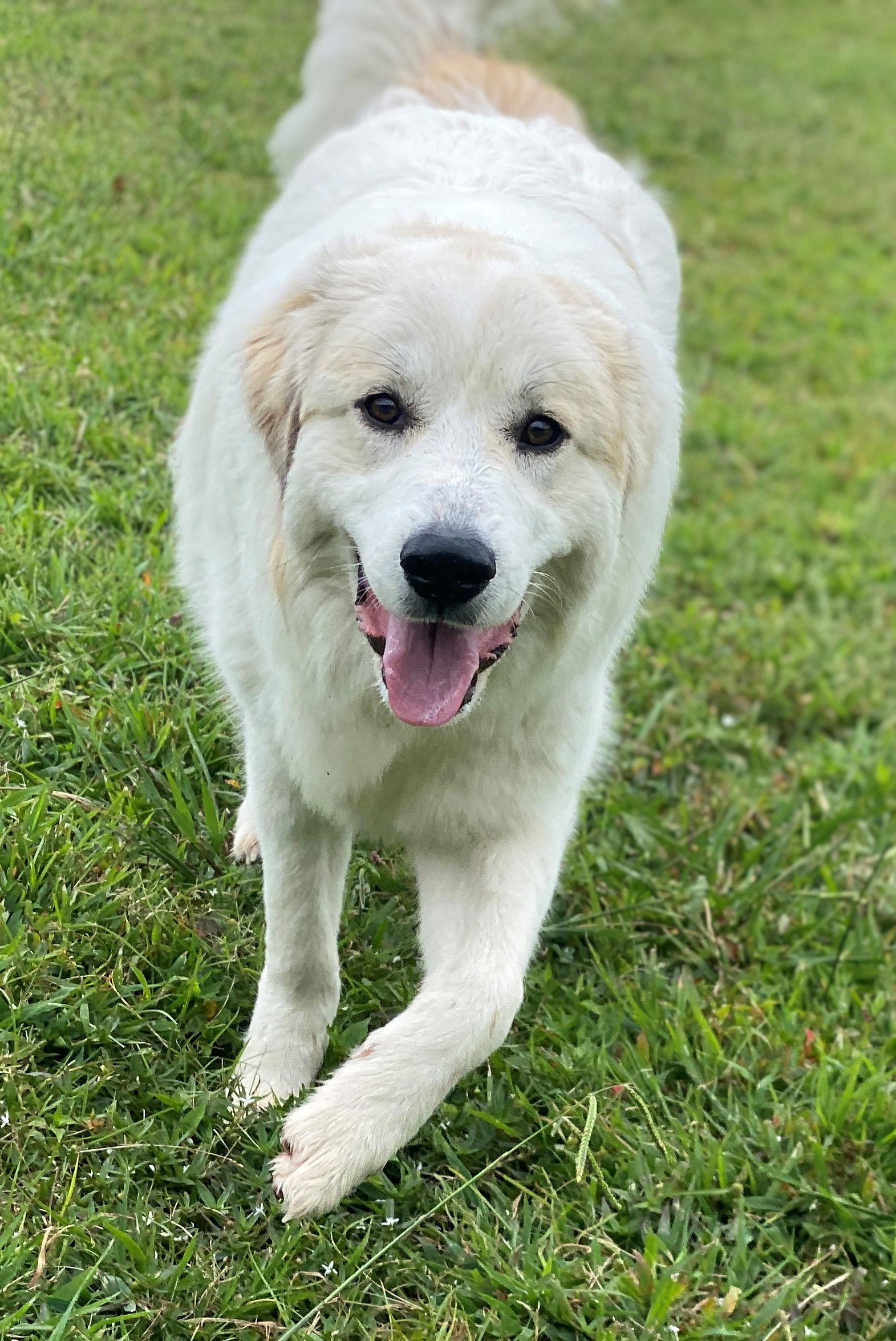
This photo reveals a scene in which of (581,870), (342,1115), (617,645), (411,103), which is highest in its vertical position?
(411,103)

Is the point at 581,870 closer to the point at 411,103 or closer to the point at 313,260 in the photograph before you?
the point at 313,260

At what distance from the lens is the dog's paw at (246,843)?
3166mm

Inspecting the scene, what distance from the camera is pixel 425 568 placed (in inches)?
82.6

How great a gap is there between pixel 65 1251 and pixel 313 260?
6.33 ft

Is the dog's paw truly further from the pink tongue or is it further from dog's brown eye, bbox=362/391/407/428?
dog's brown eye, bbox=362/391/407/428

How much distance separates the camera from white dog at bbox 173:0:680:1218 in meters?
2.25

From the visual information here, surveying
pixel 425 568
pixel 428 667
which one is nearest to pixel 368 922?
pixel 428 667

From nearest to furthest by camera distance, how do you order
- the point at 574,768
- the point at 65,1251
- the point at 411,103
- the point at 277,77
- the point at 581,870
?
the point at 65,1251 < the point at 574,768 < the point at 581,870 < the point at 411,103 < the point at 277,77

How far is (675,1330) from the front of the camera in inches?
93.6

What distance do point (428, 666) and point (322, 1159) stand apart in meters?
0.94

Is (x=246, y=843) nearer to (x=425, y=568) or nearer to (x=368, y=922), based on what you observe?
(x=368, y=922)

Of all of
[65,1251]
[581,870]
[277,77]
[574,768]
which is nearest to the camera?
[65,1251]

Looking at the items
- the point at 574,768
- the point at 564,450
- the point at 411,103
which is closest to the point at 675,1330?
the point at 574,768

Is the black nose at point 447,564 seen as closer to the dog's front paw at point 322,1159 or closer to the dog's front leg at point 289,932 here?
the dog's front leg at point 289,932
